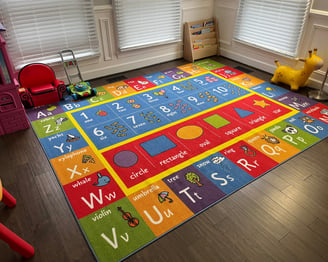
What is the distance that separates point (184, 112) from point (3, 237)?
2.24m

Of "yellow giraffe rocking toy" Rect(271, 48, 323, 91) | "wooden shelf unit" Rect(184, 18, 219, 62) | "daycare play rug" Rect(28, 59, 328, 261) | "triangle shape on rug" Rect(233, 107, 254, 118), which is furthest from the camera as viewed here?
"wooden shelf unit" Rect(184, 18, 219, 62)

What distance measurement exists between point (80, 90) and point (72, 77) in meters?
0.36

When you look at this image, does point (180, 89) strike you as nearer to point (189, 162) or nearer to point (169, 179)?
point (189, 162)

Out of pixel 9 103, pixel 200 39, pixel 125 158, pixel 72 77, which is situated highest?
pixel 200 39

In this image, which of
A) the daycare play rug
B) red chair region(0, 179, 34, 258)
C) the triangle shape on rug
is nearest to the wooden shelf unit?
the daycare play rug

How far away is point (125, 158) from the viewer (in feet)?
8.22

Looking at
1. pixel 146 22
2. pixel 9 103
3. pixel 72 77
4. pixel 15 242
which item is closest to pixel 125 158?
pixel 15 242

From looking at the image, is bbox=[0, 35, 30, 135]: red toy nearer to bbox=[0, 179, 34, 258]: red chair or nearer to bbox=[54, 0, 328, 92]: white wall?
bbox=[54, 0, 328, 92]: white wall

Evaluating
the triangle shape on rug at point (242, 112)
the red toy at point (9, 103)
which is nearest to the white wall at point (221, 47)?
the red toy at point (9, 103)

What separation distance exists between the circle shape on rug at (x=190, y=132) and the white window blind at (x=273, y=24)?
2.10 metres

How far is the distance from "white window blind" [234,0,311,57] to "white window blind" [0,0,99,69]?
2461mm

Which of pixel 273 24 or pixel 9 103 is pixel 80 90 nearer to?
pixel 9 103

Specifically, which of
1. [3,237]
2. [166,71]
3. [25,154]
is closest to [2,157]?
[25,154]

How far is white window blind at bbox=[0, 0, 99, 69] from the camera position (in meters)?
3.22
